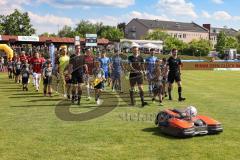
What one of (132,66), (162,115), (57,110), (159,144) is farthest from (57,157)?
(132,66)

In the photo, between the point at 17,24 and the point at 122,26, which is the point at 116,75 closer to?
the point at 17,24

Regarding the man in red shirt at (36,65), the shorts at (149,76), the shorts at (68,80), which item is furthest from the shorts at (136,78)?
the man in red shirt at (36,65)

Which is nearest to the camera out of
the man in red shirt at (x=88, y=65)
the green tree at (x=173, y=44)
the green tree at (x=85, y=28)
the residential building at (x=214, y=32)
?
the man in red shirt at (x=88, y=65)

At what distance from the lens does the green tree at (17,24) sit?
10000 cm

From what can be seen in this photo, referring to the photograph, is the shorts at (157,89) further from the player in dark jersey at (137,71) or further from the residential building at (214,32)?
the residential building at (214,32)

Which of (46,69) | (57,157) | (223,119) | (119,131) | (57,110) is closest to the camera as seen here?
(57,157)

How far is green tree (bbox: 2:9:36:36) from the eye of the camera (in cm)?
10000

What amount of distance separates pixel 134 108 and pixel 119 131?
12.4 ft

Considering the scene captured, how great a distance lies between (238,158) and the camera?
748 centimetres

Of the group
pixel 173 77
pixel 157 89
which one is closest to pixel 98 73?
pixel 157 89

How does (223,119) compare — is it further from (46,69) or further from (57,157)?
(46,69)

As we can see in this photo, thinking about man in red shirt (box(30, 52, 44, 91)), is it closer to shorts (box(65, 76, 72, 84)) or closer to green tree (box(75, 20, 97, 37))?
shorts (box(65, 76, 72, 84))

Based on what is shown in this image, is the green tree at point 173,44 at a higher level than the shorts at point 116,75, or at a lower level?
higher

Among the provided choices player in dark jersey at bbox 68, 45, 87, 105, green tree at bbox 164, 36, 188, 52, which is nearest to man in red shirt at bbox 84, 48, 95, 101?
player in dark jersey at bbox 68, 45, 87, 105
